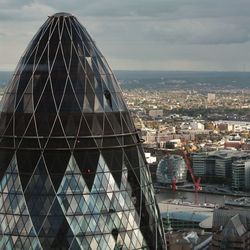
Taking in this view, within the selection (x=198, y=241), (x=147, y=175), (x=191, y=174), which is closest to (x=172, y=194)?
(x=191, y=174)

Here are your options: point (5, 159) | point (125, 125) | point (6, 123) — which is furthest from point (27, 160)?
point (125, 125)

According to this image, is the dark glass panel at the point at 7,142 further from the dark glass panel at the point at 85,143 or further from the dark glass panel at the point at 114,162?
the dark glass panel at the point at 114,162

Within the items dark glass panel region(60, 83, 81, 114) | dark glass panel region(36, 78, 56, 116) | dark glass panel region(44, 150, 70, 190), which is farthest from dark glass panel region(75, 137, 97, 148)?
dark glass panel region(36, 78, 56, 116)

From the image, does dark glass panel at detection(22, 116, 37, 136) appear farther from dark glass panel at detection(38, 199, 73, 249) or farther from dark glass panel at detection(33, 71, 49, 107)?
dark glass panel at detection(38, 199, 73, 249)

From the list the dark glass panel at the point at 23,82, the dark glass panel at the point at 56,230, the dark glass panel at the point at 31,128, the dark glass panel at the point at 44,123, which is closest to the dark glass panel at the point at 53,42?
the dark glass panel at the point at 23,82

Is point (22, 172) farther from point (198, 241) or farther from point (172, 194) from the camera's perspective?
point (172, 194)

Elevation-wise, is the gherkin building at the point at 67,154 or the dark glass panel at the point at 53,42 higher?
the dark glass panel at the point at 53,42

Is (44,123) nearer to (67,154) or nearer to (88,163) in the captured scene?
(67,154)
